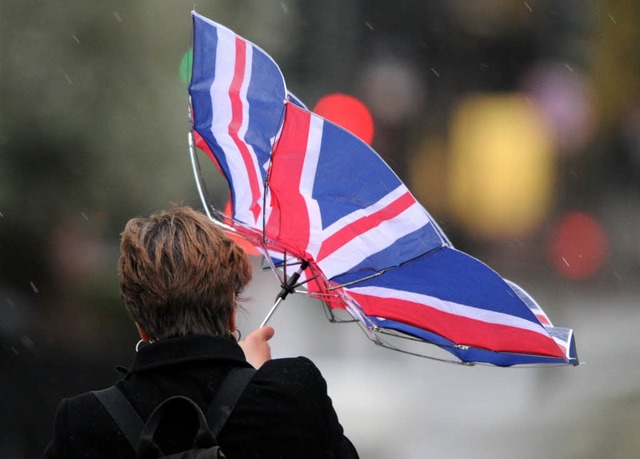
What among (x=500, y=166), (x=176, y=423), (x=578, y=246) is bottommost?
(x=578, y=246)

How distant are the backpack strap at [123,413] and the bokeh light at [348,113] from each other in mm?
12797

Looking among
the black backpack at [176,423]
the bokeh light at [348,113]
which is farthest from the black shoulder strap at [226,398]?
the bokeh light at [348,113]

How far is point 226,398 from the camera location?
6.19ft

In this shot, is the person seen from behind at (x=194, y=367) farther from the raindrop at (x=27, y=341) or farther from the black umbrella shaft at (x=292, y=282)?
the raindrop at (x=27, y=341)

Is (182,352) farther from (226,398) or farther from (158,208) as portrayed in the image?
(158,208)

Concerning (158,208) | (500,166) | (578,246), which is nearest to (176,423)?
(158,208)

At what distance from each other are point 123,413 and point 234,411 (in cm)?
19

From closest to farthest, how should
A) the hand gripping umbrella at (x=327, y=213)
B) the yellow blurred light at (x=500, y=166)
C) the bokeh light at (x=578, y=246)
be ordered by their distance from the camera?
the hand gripping umbrella at (x=327, y=213), the bokeh light at (x=578, y=246), the yellow blurred light at (x=500, y=166)

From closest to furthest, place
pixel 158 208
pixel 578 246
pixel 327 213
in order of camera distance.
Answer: pixel 327 213 < pixel 158 208 < pixel 578 246

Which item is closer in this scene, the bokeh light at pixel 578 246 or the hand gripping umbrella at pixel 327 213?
the hand gripping umbrella at pixel 327 213

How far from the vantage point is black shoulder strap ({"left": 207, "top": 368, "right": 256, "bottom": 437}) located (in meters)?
1.86

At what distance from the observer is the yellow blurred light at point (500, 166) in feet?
56.5

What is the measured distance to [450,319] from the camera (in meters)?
2.47

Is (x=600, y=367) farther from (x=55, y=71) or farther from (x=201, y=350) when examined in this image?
(x=201, y=350)
